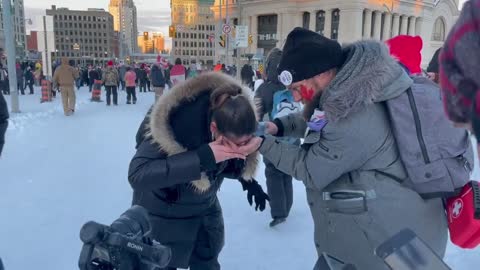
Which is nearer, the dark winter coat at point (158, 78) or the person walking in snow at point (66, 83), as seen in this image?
the person walking in snow at point (66, 83)

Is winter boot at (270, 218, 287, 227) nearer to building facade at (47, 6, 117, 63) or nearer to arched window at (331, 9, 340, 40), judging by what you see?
arched window at (331, 9, 340, 40)

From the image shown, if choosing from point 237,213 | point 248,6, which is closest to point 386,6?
point 248,6

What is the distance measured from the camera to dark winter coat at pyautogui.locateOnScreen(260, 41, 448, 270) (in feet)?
5.25

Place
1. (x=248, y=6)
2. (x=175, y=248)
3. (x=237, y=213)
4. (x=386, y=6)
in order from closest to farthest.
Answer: (x=175, y=248) < (x=237, y=213) < (x=386, y=6) < (x=248, y=6)

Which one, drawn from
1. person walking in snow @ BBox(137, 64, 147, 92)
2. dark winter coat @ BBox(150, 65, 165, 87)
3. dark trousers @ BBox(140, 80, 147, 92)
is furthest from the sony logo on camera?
dark trousers @ BBox(140, 80, 147, 92)

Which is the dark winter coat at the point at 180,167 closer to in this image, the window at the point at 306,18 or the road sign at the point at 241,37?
the road sign at the point at 241,37

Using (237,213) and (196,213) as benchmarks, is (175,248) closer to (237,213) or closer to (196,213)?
(196,213)

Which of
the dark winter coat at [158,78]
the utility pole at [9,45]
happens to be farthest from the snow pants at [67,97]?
the dark winter coat at [158,78]

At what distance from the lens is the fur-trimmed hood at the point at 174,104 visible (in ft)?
6.07

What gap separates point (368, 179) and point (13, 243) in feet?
10.9

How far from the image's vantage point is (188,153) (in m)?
1.80

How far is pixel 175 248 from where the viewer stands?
217 cm

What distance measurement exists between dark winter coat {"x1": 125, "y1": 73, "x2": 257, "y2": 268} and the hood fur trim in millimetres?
550

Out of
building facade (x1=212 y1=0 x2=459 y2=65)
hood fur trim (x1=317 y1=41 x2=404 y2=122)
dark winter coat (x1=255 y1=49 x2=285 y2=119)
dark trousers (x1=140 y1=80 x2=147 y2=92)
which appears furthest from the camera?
building facade (x1=212 y1=0 x2=459 y2=65)
